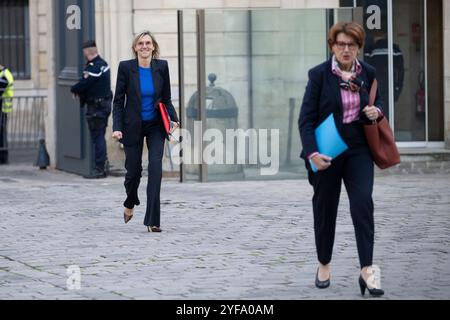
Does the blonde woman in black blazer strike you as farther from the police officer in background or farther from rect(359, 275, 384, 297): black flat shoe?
the police officer in background

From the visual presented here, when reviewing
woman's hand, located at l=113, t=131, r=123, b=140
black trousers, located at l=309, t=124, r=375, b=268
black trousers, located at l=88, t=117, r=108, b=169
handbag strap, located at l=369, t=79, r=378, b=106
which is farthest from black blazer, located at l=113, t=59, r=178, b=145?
black trousers, located at l=88, t=117, r=108, b=169

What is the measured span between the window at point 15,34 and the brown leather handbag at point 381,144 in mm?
23311

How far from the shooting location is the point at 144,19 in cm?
1856

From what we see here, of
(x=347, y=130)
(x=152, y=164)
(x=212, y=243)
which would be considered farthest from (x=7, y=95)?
(x=347, y=130)

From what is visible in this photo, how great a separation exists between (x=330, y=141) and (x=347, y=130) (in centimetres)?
15

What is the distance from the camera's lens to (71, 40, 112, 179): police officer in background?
17.1 metres

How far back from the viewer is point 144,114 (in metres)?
11.8

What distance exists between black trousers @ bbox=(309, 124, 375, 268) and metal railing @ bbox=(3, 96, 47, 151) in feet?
52.6

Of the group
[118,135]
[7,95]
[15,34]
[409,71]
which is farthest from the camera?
[15,34]

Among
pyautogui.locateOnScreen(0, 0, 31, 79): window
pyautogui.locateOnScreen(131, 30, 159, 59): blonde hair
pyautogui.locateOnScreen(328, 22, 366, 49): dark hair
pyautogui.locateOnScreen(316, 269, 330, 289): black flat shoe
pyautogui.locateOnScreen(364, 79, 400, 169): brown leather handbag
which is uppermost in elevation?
pyautogui.locateOnScreen(0, 0, 31, 79): window

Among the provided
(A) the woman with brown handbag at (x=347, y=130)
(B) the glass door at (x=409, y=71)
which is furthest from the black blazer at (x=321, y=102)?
(B) the glass door at (x=409, y=71)

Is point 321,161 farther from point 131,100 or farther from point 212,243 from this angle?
point 131,100

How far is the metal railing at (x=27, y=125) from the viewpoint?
24.9m

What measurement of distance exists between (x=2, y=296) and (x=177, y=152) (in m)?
8.89
